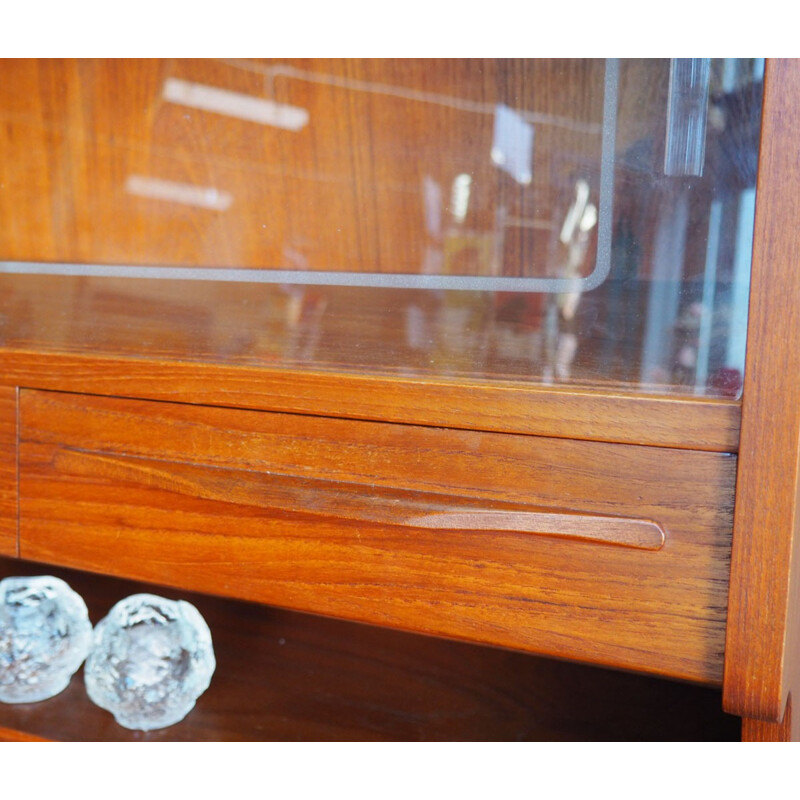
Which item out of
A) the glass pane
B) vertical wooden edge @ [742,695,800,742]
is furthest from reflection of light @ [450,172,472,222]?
vertical wooden edge @ [742,695,800,742]

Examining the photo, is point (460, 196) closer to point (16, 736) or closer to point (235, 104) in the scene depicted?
point (235, 104)

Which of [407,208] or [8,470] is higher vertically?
[407,208]

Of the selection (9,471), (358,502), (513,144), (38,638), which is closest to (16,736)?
(38,638)

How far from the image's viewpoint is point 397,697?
69cm

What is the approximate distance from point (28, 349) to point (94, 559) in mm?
154

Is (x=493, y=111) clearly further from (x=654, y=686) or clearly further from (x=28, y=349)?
(x=654, y=686)

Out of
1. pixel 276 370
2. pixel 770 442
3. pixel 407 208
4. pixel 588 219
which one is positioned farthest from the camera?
pixel 407 208

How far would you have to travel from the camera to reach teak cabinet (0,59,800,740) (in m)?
0.41

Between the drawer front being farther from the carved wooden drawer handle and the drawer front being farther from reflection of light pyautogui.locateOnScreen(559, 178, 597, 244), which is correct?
reflection of light pyautogui.locateOnScreen(559, 178, 597, 244)

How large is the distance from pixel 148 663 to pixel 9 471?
18 cm

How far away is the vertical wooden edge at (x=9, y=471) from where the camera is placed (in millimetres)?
563

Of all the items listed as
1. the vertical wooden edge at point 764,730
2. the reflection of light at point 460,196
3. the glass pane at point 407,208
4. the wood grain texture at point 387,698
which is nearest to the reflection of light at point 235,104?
the glass pane at point 407,208

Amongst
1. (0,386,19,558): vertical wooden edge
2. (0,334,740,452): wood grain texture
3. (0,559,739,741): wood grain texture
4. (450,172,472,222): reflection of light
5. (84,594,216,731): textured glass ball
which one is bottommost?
(0,559,739,741): wood grain texture

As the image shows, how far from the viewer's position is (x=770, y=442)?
384mm
